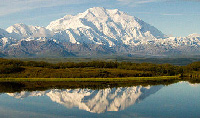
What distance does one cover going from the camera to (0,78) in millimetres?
159875

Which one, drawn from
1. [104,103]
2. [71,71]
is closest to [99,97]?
[104,103]

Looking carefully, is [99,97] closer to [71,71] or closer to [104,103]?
[104,103]

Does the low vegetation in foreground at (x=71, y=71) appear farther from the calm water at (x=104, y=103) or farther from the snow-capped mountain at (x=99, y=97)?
the calm water at (x=104, y=103)

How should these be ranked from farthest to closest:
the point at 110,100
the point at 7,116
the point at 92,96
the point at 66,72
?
the point at 66,72
the point at 92,96
the point at 110,100
the point at 7,116

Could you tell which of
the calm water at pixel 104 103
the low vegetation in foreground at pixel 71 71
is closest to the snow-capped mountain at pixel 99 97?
the calm water at pixel 104 103

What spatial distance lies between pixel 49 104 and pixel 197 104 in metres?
42.4

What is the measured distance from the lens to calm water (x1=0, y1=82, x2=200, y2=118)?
76938 mm

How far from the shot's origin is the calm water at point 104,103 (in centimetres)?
7694

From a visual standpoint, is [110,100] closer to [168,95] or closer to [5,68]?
[168,95]

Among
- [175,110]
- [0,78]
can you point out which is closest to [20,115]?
[175,110]

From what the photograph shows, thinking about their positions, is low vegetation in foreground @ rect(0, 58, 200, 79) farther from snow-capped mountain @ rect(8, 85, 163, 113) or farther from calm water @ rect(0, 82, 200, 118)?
calm water @ rect(0, 82, 200, 118)

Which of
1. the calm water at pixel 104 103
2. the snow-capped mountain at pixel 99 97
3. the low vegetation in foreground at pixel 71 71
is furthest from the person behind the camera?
the low vegetation in foreground at pixel 71 71

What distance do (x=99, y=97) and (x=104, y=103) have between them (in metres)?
10.9

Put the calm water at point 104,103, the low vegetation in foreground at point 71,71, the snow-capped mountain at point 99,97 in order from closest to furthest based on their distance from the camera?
the calm water at point 104,103 → the snow-capped mountain at point 99,97 → the low vegetation in foreground at point 71,71
